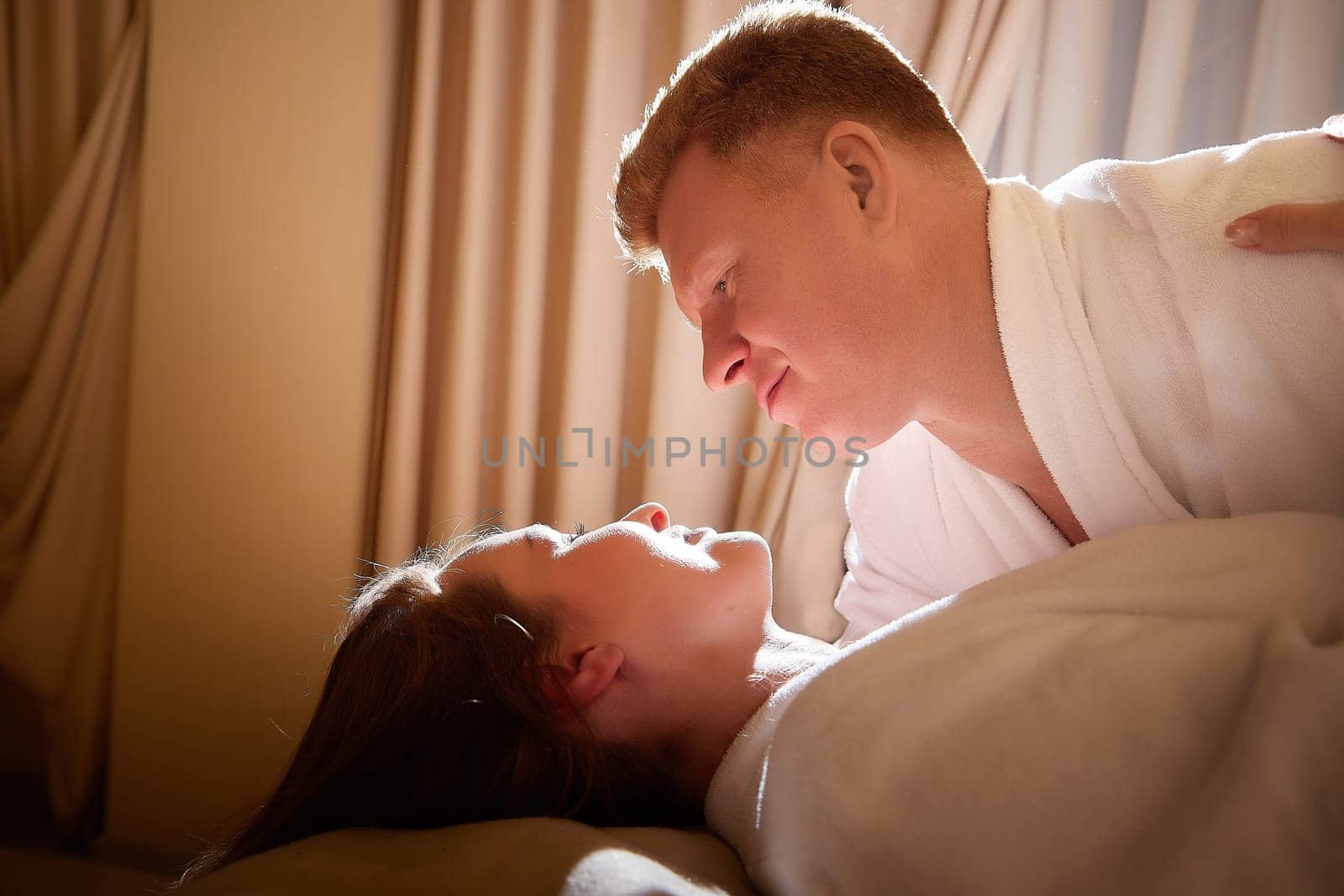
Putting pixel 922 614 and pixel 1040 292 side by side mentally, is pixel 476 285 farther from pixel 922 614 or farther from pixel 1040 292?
pixel 922 614

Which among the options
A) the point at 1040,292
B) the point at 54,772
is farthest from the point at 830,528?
the point at 54,772

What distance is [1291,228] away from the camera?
874mm

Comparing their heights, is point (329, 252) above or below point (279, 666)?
above

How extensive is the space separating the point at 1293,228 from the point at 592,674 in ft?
2.86

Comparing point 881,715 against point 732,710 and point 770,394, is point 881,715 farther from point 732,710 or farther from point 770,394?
point 770,394

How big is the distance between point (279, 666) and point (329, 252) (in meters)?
0.84

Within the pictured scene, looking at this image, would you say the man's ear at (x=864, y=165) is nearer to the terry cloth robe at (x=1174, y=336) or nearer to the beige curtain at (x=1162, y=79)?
the terry cloth robe at (x=1174, y=336)

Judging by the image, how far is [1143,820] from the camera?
0.60m

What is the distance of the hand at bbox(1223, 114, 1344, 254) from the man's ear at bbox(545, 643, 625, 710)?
31.9 inches

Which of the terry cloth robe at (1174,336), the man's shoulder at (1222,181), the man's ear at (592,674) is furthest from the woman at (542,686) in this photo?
the man's shoulder at (1222,181)

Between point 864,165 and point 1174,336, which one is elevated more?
point 864,165

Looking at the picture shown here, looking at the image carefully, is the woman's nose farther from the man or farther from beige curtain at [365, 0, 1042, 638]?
beige curtain at [365, 0, 1042, 638]

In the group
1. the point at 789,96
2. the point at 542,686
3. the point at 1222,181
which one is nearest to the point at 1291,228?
the point at 1222,181

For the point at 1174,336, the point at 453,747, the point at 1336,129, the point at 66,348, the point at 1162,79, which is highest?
the point at 1162,79
